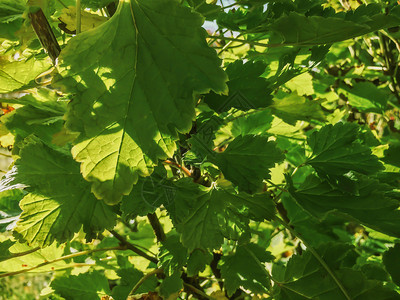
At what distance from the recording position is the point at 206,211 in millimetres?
724

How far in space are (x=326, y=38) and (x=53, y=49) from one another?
445 millimetres

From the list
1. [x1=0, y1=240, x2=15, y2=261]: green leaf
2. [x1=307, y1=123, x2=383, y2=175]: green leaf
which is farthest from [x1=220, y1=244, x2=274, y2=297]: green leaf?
[x1=0, y1=240, x2=15, y2=261]: green leaf

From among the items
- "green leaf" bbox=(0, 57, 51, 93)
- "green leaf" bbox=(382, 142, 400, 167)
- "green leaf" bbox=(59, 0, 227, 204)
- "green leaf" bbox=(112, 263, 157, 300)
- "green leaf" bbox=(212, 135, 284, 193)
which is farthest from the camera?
"green leaf" bbox=(382, 142, 400, 167)

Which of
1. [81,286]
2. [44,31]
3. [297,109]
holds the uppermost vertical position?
[44,31]

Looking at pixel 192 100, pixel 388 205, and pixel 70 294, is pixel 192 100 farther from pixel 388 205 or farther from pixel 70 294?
pixel 70 294

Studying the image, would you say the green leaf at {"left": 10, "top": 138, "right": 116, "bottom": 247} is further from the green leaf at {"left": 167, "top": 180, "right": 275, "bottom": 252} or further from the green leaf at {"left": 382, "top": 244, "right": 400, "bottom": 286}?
the green leaf at {"left": 382, "top": 244, "right": 400, "bottom": 286}

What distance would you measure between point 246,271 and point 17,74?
60cm

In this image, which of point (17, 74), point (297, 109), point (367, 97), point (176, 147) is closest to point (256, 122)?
point (297, 109)

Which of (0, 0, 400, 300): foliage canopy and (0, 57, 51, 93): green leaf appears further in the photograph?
(0, 57, 51, 93): green leaf

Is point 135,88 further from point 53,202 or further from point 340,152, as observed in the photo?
point 340,152

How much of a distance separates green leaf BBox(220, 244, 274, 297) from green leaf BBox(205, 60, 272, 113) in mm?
323

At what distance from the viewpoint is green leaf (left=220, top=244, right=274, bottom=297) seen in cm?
84

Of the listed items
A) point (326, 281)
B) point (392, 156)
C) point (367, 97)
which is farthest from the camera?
point (367, 97)

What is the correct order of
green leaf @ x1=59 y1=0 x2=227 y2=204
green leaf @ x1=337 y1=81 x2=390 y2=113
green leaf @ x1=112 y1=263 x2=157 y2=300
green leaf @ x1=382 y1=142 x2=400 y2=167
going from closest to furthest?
green leaf @ x1=59 y1=0 x2=227 y2=204, green leaf @ x1=112 y1=263 x2=157 y2=300, green leaf @ x1=382 y1=142 x2=400 y2=167, green leaf @ x1=337 y1=81 x2=390 y2=113
